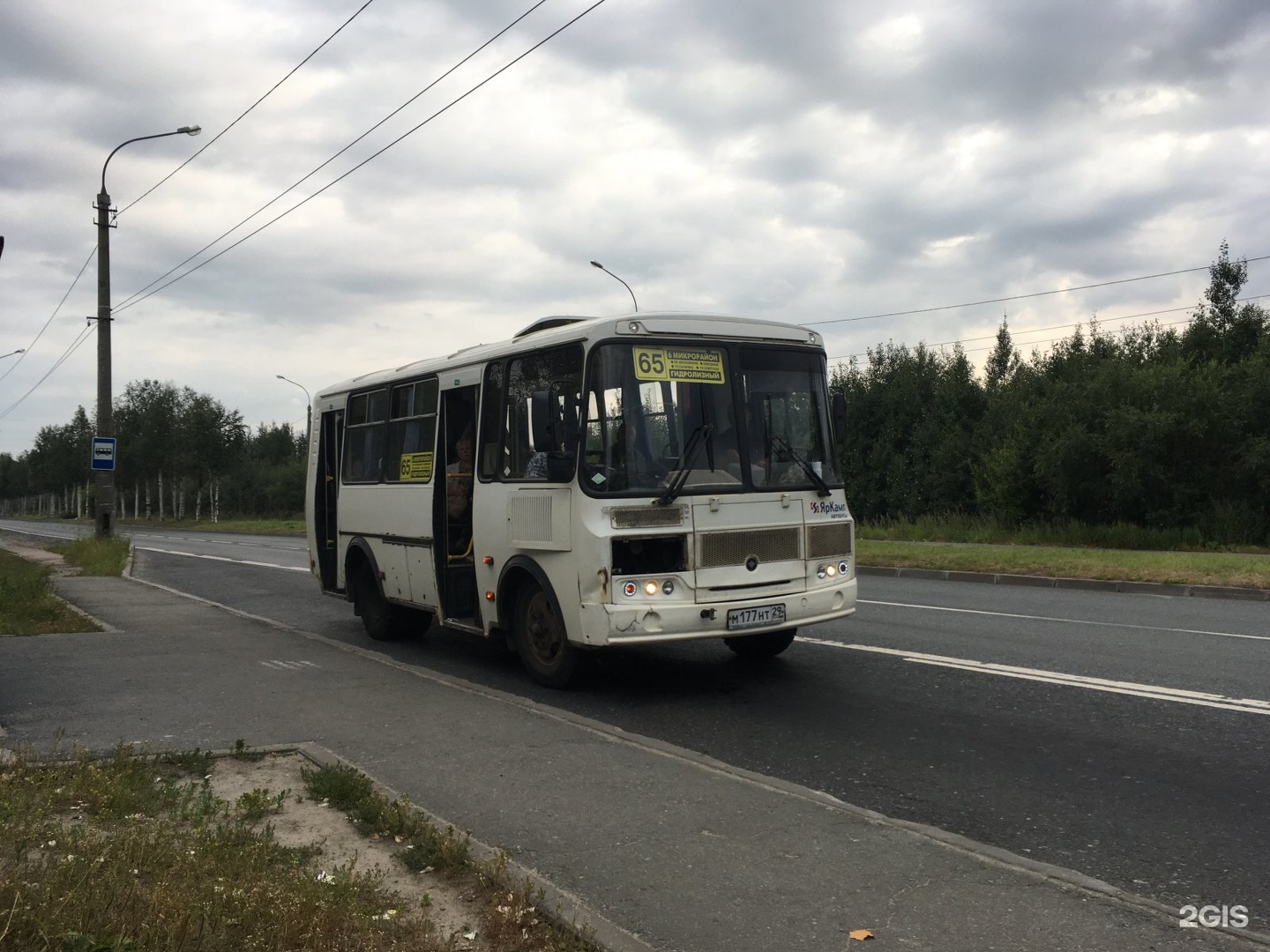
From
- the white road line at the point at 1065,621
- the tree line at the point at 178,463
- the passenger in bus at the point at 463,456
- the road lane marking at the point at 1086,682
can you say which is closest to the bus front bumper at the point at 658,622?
the road lane marking at the point at 1086,682

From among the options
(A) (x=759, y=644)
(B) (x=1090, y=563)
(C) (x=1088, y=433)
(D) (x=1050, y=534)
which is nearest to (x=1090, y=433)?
(C) (x=1088, y=433)

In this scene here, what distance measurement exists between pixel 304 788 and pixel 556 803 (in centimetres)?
130

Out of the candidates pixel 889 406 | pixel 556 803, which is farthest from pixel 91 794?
pixel 889 406

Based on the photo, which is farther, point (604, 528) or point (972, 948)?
point (604, 528)

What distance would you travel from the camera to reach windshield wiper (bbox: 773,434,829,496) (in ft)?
27.7

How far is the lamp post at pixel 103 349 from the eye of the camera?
24.8m

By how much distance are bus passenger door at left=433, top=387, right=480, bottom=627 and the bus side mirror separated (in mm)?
3240

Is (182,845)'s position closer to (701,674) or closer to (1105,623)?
(701,674)

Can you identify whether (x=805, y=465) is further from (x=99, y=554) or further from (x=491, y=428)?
(x=99, y=554)

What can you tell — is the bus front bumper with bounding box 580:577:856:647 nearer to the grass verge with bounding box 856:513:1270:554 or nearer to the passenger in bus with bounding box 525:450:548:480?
the passenger in bus with bounding box 525:450:548:480

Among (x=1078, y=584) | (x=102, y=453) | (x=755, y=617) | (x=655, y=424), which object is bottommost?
(x=1078, y=584)

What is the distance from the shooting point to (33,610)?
13086mm

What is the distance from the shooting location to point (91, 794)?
5047mm

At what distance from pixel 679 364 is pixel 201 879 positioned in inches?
204
